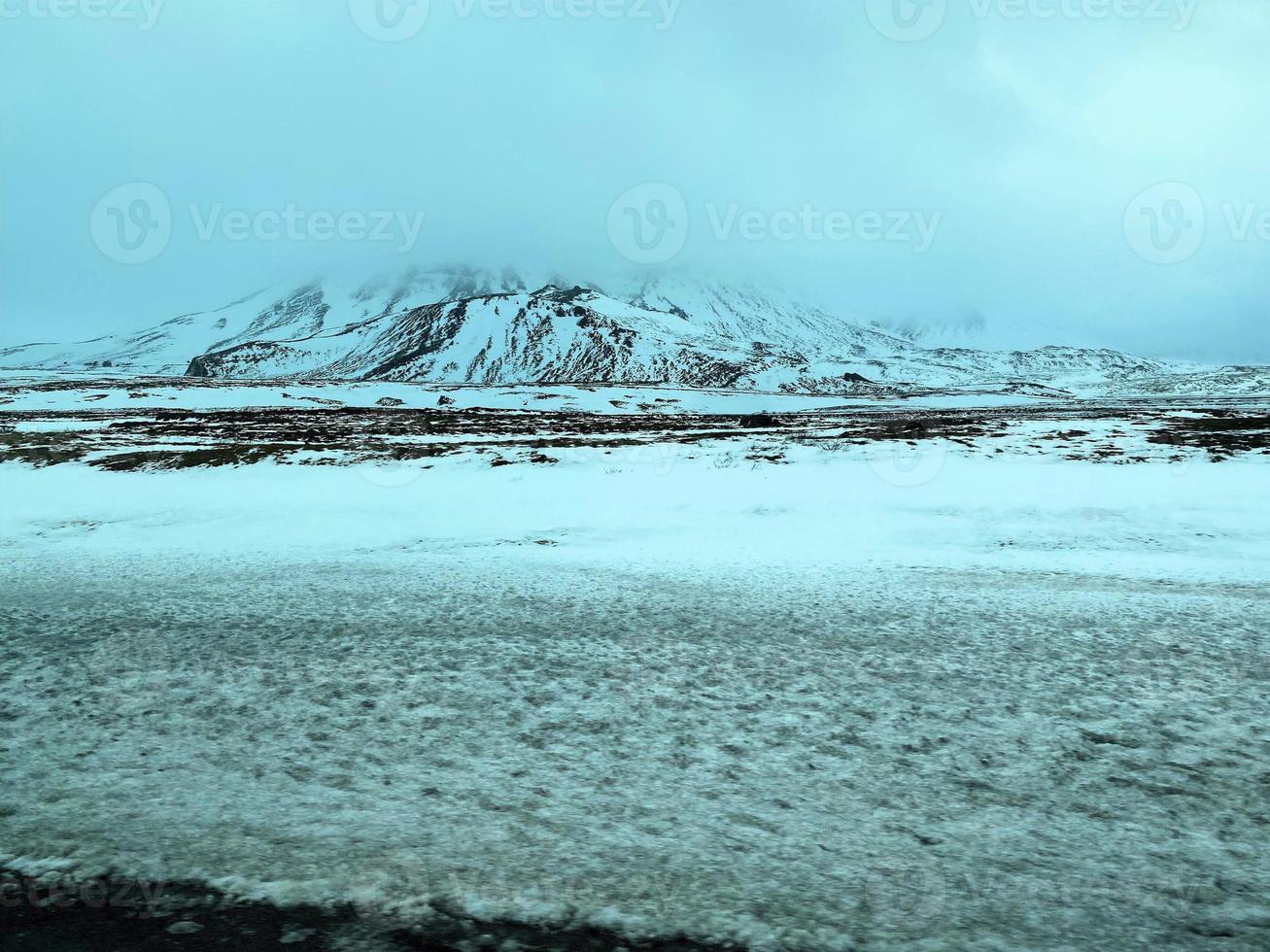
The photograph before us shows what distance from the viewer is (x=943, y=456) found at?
93.0ft

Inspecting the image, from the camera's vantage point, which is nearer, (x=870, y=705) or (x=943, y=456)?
(x=870, y=705)

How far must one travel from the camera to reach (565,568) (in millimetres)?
12867

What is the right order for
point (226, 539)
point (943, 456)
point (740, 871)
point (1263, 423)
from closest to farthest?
point (740, 871) < point (226, 539) < point (943, 456) < point (1263, 423)

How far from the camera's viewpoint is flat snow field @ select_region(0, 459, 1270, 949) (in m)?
4.16

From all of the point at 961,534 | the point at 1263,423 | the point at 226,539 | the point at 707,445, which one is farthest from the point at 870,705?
the point at 1263,423

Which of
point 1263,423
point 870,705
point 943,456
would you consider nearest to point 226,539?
point 870,705

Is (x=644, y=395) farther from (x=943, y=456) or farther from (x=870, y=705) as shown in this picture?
(x=870, y=705)

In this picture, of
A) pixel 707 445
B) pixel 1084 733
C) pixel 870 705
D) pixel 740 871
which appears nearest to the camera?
pixel 740 871

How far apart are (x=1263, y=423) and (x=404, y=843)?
54.1 meters

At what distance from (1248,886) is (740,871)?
10.2 feet

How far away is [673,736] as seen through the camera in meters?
6.12

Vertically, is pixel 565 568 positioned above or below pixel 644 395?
below

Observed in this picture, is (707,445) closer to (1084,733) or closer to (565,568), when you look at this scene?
(565,568)

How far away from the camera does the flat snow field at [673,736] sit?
4.16m
